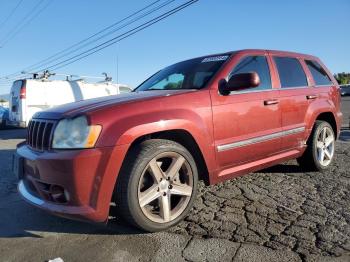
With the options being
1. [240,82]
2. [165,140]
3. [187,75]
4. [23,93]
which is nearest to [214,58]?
[187,75]

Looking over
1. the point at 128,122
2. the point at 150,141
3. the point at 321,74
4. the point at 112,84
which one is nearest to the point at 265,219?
the point at 150,141

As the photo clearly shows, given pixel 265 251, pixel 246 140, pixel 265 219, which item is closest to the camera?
pixel 265 251

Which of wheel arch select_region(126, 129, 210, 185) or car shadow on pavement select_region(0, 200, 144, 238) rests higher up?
wheel arch select_region(126, 129, 210, 185)

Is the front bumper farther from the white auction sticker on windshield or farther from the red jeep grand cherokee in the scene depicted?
the white auction sticker on windshield

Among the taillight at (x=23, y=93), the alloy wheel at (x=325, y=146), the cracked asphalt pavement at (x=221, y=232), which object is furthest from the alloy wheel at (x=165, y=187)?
the taillight at (x=23, y=93)

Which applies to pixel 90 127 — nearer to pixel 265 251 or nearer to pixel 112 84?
pixel 265 251

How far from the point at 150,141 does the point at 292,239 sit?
4.79 ft

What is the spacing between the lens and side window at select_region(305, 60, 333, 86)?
5.45 m

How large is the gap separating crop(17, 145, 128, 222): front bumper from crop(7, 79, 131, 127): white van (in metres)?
9.77

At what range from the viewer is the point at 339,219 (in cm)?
350

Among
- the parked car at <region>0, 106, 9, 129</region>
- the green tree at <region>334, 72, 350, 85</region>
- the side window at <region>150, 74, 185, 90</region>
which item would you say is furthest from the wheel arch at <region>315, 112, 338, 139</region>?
the green tree at <region>334, 72, 350, 85</region>

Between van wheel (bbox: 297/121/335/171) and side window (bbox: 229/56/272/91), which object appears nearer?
side window (bbox: 229/56/272/91)

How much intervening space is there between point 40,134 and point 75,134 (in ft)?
1.66

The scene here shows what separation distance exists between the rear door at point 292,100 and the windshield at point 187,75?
91 cm
